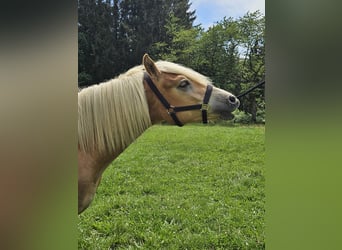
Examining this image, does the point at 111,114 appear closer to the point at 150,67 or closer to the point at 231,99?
the point at 150,67

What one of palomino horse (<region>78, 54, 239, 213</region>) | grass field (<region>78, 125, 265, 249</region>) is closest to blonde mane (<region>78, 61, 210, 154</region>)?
palomino horse (<region>78, 54, 239, 213</region>)

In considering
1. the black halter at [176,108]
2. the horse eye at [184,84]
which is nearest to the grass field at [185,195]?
the black halter at [176,108]

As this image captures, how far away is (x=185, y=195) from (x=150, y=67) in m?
0.76

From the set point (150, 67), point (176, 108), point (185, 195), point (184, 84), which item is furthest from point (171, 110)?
point (185, 195)

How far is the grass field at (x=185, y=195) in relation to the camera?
190 cm

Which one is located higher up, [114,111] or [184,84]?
[184,84]

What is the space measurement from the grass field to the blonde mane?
10cm

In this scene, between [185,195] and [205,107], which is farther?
[185,195]

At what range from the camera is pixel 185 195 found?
1942mm
